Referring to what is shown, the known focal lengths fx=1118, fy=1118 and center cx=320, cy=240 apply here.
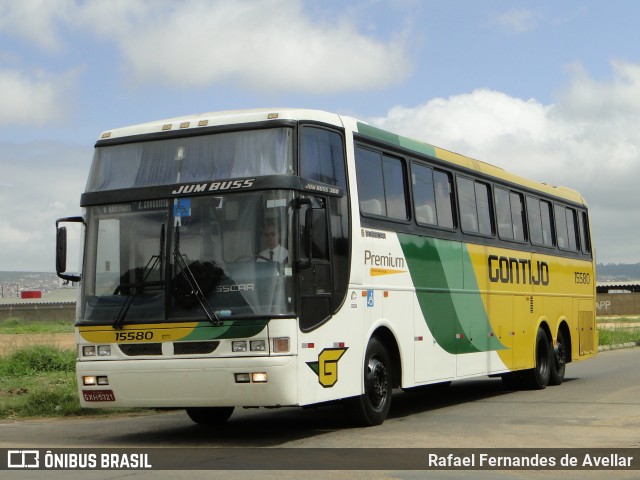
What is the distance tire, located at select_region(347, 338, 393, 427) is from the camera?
1298cm

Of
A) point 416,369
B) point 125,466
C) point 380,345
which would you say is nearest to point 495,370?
point 416,369

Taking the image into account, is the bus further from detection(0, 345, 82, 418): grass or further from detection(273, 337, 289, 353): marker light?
detection(0, 345, 82, 418): grass

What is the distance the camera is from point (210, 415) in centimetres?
1422

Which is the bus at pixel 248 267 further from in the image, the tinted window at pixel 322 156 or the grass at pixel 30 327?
the grass at pixel 30 327

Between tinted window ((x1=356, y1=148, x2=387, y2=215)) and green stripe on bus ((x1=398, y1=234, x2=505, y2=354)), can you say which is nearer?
tinted window ((x1=356, y1=148, x2=387, y2=215))

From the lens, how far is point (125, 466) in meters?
10.2

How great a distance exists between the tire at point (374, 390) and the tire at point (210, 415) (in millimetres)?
1901

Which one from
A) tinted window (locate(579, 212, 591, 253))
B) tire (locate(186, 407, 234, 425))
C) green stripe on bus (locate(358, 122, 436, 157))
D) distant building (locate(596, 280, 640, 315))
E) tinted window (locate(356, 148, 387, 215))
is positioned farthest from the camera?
distant building (locate(596, 280, 640, 315))

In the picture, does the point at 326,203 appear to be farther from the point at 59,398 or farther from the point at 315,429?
the point at 59,398

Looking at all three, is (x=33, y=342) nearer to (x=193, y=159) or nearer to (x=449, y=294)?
(x=449, y=294)

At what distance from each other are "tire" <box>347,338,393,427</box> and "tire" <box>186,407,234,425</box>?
6.24ft

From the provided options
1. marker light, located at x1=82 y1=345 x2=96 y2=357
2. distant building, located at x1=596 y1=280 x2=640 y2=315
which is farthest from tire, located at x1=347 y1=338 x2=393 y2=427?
distant building, located at x1=596 y1=280 x2=640 y2=315

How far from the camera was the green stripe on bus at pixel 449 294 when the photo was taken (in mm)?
14777

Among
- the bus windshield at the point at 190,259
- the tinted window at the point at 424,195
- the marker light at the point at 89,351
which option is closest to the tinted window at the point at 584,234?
the tinted window at the point at 424,195
